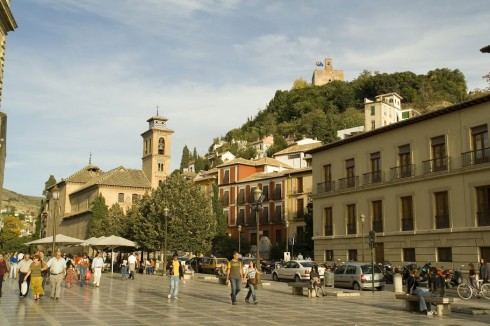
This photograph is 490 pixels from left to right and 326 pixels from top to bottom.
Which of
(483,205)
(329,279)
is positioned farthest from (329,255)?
(483,205)

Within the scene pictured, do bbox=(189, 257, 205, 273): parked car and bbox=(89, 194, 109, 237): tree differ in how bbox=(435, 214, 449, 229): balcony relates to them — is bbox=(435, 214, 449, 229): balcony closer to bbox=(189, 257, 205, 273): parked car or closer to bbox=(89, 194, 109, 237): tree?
bbox=(189, 257, 205, 273): parked car

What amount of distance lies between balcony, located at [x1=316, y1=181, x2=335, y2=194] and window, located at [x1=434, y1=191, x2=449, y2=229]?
10.00 m

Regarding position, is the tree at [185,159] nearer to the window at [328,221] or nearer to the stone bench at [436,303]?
the window at [328,221]

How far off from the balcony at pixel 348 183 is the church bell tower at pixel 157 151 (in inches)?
1838

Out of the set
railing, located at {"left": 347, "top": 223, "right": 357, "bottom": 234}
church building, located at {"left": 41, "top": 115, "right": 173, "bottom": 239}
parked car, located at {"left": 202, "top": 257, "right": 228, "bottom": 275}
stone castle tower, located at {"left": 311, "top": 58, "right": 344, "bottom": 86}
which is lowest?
parked car, located at {"left": 202, "top": 257, "right": 228, "bottom": 275}

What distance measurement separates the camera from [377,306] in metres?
19.3

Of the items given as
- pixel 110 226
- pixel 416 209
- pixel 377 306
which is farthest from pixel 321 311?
pixel 110 226

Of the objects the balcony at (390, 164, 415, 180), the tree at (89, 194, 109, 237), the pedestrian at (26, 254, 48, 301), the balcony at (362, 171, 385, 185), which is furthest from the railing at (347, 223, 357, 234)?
the tree at (89, 194, 109, 237)

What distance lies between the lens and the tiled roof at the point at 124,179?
261 ft

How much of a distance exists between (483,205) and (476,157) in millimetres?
2724

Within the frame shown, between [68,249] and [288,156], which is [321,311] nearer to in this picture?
[288,156]

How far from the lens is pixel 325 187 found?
4275 cm

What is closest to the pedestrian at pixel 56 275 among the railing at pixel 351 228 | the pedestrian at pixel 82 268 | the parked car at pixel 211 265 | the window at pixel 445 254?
the pedestrian at pixel 82 268

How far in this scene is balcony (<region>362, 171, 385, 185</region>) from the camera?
122 feet
